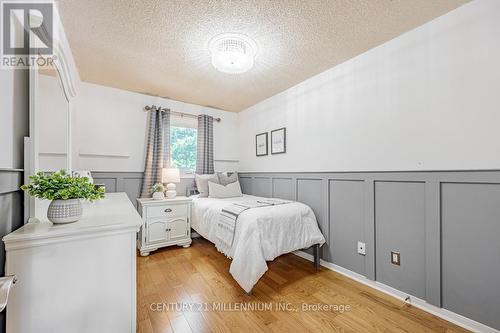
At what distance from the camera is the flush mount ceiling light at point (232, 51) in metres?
1.87

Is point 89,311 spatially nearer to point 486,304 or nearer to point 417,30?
point 486,304

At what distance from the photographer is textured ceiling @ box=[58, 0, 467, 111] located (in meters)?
1.54

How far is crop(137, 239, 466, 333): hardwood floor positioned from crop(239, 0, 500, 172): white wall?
1168mm

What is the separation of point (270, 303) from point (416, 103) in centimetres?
Answer: 209

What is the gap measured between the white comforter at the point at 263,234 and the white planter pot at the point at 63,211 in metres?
1.24

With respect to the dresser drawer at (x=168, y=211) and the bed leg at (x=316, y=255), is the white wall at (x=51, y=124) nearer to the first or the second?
the dresser drawer at (x=168, y=211)

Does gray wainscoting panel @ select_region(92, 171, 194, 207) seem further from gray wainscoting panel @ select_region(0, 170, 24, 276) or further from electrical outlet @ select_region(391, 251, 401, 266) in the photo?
electrical outlet @ select_region(391, 251, 401, 266)

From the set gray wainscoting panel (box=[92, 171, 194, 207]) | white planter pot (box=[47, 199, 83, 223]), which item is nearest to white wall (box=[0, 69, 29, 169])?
white planter pot (box=[47, 199, 83, 223])

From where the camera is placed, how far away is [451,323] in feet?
4.96

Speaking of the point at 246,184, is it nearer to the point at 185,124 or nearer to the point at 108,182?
the point at 185,124

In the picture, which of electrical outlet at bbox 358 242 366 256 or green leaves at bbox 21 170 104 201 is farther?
electrical outlet at bbox 358 242 366 256

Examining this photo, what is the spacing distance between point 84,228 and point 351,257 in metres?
2.31

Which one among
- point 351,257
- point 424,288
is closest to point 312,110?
point 351,257

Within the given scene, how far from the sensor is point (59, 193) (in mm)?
985
